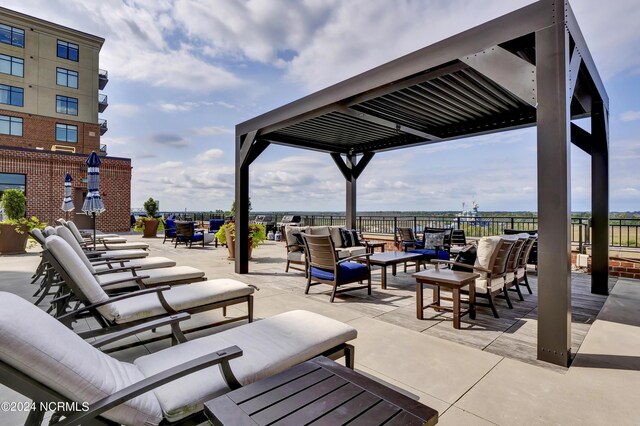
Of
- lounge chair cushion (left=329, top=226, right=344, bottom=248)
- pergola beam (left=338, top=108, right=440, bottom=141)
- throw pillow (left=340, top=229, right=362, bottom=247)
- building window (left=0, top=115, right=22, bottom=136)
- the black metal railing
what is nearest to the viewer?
pergola beam (left=338, top=108, right=440, bottom=141)

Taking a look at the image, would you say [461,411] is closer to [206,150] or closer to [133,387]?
[133,387]

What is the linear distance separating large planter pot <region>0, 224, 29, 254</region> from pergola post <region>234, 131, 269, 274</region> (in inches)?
262

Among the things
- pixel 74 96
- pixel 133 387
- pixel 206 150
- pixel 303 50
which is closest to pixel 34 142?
pixel 74 96

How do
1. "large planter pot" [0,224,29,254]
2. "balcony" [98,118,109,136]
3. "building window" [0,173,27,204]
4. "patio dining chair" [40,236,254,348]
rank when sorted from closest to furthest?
"patio dining chair" [40,236,254,348] → "large planter pot" [0,224,29,254] → "building window" [0,173,27,204] → "balcony" [98,118,109,136]

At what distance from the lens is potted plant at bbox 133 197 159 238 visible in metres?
13.5

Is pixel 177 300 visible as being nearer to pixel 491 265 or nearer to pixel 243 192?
pixel 491 265

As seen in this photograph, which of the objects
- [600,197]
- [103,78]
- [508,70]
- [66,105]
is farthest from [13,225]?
[103,78]

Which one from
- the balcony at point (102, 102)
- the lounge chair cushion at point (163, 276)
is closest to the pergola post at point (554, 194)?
the lounge chair cushion at point (163, 276)

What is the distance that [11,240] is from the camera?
8.38 m

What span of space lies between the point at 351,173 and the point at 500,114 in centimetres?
424

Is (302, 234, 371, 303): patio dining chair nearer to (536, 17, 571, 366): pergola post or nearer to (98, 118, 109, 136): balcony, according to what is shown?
(536, 17, 571, 366): pergola post

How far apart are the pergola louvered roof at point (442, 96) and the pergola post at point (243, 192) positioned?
26 centimetres

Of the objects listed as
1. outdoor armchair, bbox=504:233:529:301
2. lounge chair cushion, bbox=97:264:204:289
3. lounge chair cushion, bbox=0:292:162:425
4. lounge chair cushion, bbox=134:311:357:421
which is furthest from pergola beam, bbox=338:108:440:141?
lounge chair cushion, bbox=0:292:162:425

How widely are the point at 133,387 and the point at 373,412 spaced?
882 mm
